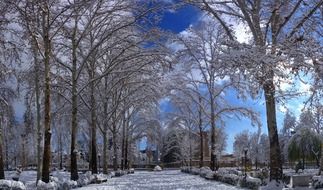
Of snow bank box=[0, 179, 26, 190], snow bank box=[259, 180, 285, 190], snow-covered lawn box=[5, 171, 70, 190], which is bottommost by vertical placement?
snow-covered lawn box=[5, 171, 70, 190]

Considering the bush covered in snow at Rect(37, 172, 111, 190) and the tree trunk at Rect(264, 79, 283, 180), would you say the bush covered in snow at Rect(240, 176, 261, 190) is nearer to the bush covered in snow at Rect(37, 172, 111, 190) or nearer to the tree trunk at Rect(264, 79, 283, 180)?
the tree trunk at Rect(264, 79, 283, 180)

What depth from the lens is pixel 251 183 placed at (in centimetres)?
2175

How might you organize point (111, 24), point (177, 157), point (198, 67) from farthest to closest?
point (177, 157) → point (198, 67) → point (111, 24)

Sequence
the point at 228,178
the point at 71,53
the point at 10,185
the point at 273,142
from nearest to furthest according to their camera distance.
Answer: the point at 10,185 < the point at 273,142 < the point at 228,178 < the point at 71,53

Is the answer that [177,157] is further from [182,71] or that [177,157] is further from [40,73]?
[40,73]

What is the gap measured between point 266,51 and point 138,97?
34864mm

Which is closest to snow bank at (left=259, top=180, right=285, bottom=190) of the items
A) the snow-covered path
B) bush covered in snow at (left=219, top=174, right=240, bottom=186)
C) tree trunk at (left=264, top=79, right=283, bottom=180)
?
tree trunk at (left=264, top=79, right=283, bottom=180)

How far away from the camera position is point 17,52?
22.7m

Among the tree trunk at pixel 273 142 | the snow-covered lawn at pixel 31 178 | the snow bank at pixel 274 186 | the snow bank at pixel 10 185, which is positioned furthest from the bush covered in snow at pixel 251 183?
the snow bank at pixel 10 185

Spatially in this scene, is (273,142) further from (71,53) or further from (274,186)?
(71,53)

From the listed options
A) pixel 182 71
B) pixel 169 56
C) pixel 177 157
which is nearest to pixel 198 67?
pixel 182 71

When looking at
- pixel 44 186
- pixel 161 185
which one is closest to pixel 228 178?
pixel 161 185

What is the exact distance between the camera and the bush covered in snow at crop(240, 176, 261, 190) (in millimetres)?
20891

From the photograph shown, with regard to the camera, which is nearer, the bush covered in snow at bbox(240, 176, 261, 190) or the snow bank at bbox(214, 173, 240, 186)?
the bush covered in snow at bbox(240, 176, 261, 190)
